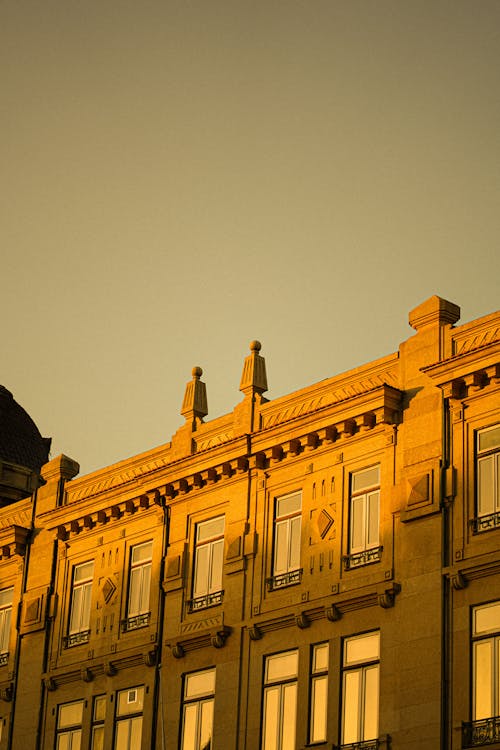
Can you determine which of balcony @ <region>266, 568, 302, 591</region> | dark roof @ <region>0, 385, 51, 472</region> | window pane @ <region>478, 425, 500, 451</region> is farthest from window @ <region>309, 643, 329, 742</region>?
dark roof @ <region>0, 385, 51, 472</region>

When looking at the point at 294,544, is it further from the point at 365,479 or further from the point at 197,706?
the point at 197,706

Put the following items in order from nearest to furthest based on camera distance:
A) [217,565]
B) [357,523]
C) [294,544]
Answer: [357,523] < [294,544] < [217,565]

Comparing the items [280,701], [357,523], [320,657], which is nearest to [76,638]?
[280,701]

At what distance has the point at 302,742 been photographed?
38344mm

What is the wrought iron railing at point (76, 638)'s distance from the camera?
152ft

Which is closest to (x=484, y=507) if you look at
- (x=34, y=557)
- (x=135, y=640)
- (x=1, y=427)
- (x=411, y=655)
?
(x=411, y=655)

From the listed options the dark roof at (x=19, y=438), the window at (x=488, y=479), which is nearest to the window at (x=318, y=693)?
the window at (x=488, y=479)

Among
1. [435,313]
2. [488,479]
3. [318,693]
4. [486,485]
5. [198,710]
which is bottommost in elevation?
[318,693]

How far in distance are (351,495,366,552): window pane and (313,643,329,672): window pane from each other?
7.91ft

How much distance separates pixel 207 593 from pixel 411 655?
26.1ft

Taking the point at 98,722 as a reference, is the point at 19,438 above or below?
above

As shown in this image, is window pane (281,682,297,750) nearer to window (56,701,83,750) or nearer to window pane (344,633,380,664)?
window pane (344,633,380,664)

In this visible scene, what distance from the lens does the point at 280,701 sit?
39562 millimetres

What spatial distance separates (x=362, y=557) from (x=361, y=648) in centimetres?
217
